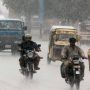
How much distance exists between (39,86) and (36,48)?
271 centimetres

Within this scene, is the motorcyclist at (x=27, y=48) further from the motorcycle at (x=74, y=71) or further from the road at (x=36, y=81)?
the motorcycle at (x=74, y=71)

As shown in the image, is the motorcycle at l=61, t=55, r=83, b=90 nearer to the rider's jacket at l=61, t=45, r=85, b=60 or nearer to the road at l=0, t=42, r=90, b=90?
the rider's jacket at l=61, t=45, r=85, b=60

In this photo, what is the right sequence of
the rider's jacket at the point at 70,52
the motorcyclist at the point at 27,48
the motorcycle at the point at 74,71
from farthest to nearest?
the motorcyclist at the point at 27,48, the rider's jacket at the point at 70,52, the motorcycle at the point at 74,71

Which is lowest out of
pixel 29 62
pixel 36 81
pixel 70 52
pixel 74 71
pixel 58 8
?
pixel 36 81

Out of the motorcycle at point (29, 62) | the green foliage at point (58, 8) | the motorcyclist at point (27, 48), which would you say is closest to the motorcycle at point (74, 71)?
the motorcycle at point (29, 62)

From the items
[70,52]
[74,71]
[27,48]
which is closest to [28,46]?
[27,48]

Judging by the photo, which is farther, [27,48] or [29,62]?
[27,48]

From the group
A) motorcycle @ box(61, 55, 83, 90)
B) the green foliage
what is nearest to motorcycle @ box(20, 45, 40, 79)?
motorcycle @ box(61, 55, 83, 90)

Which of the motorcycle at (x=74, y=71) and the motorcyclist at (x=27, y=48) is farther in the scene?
the motorcyclist at (x=27, y=48)

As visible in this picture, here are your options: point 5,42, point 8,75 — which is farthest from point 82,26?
point 8,75

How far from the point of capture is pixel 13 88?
15211 mm

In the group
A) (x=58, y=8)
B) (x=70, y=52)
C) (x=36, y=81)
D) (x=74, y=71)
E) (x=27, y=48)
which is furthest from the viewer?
(x=58, y=8)

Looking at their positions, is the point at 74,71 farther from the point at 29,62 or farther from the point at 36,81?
the point at 29,62

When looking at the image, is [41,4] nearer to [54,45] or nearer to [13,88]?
[54,45]
